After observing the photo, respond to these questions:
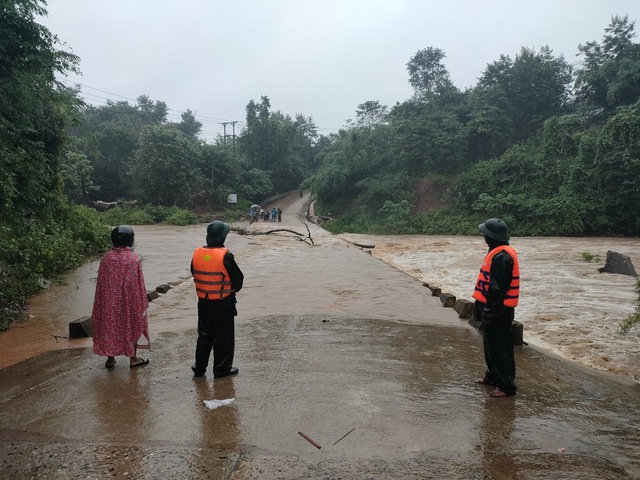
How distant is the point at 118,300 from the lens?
16.1ft

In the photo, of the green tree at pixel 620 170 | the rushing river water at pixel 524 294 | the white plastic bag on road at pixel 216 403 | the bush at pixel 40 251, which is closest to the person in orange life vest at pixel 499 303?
the white plastic bag on road at pixel 216 403

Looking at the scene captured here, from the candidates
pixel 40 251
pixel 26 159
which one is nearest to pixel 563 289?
pixel 40 251

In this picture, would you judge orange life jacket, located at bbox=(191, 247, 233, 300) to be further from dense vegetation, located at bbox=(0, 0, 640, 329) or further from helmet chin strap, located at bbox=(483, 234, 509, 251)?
dense vegetation, located at bbox=(0, 0, 640, 329)

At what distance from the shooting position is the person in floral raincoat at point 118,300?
488 cm

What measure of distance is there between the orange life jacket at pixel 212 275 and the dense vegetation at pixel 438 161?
1275 centimetres

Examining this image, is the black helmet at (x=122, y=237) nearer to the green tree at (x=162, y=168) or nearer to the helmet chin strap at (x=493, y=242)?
the helmet chin strap at (x=493, y=242)

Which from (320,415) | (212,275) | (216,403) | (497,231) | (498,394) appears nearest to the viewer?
(320,415)

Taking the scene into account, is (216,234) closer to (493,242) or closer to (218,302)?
(218,302)

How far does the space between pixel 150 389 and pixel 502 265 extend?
3.56 m

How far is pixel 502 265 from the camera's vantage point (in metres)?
4.29

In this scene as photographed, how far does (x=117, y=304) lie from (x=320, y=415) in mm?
2598

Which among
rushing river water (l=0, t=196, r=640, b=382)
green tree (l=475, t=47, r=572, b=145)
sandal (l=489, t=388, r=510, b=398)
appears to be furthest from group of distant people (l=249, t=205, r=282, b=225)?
sandal (l=489, t=388, r=510, b=398)

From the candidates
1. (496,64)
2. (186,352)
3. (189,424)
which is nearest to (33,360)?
(186,352)

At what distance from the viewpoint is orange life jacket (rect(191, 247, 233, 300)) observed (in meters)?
4.54
